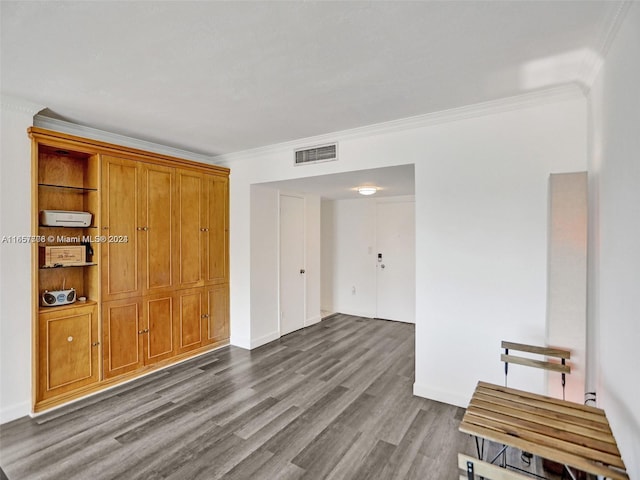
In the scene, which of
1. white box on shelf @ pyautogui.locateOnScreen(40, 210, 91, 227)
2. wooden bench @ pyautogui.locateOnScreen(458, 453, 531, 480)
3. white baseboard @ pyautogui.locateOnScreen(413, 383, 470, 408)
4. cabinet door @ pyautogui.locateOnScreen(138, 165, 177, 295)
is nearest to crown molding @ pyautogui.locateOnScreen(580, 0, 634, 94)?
wooden bench @ pyautogui.locateOnScreen(458, 453, 531, 480)

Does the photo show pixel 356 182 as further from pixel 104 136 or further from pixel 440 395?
pixel 104 136

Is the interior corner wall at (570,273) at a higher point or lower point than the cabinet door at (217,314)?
higher

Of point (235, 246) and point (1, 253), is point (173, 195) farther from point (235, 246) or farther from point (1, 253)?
point (1, 253)

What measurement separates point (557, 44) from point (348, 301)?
4.89 metres

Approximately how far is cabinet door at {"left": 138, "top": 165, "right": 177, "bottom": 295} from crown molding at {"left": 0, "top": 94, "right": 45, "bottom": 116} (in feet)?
3.16

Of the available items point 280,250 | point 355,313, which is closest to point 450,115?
point 280,250

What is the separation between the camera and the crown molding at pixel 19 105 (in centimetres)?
253

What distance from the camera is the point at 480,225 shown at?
2.71m

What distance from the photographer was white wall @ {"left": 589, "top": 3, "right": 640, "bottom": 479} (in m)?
1.38

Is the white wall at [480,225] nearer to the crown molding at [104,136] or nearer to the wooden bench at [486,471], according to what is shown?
the wooden bench at [486,471]

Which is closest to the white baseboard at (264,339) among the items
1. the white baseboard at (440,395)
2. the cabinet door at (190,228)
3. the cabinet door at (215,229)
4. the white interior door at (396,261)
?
the cabinet door at (215,229)

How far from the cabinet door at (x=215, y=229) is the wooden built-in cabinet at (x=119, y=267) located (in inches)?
1.0

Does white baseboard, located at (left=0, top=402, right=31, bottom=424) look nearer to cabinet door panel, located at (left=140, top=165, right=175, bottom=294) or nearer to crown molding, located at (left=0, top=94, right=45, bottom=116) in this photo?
cabinet door panel, located at (left=140, top=165, right=175, bottom=294)

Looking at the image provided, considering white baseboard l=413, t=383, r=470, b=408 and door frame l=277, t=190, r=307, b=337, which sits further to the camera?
door frame l=277, t=190, r=307, b=337
